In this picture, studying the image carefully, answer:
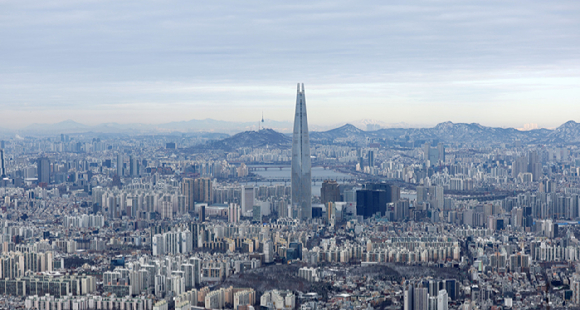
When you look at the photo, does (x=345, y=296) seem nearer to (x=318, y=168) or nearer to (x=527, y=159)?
(x=527, y=159)

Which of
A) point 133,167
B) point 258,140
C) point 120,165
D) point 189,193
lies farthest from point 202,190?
point 258,140

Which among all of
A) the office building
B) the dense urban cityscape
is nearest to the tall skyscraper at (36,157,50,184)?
the dense urban cityscape

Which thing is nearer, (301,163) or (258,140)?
(301,163)

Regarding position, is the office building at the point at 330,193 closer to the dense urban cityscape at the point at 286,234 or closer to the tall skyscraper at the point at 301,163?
the dense urban cityscape at the point at 286,234

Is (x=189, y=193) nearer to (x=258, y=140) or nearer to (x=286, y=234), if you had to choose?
(x=286, y=234)

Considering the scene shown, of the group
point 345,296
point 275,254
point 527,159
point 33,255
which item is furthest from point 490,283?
point 527,159
